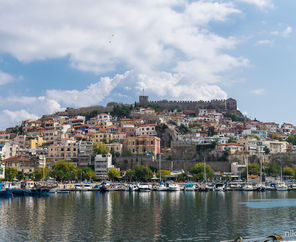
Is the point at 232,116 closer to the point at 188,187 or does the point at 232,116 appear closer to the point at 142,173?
the point at 142,173

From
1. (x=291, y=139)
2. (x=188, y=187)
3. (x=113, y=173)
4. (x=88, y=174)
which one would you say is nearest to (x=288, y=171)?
(x=188, y=187)

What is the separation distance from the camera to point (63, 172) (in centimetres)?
7438

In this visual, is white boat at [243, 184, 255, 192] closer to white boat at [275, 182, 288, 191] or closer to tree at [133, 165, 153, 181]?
white boat at [275, 182, 288, 191]

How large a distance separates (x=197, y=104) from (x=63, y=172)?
64865mm

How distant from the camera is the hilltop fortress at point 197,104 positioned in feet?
427

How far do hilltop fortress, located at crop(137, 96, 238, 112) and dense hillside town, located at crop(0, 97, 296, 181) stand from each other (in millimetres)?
4131

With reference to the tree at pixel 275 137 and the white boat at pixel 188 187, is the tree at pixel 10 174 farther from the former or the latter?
the tree at pixel 275 137

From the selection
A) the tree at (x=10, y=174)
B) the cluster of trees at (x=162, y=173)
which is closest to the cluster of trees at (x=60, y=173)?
the tree at (x=10, y=174)

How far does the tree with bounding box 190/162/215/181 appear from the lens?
7919cm

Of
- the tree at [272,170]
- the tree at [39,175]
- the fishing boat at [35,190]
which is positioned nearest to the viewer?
the fishing boat at [35,190]

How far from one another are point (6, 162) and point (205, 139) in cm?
4215

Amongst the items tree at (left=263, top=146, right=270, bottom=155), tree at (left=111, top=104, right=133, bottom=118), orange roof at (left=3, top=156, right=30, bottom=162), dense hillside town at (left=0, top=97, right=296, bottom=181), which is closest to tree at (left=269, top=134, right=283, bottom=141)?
dense hillside town at (left=0, top=97, right=296, bottom=181)

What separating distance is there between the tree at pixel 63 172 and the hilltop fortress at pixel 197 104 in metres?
56.7

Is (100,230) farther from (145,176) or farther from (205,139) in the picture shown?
(205,139)
